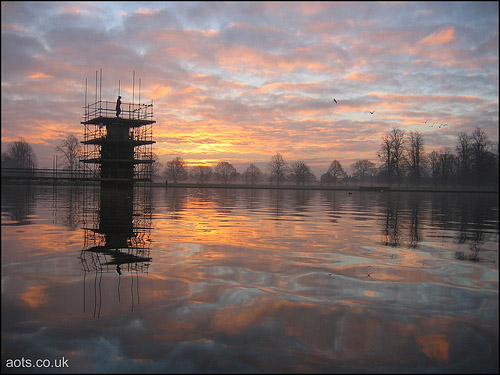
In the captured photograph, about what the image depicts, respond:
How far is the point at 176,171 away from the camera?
128750 millimetres

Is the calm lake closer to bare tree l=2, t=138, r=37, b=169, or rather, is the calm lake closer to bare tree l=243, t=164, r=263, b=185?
bare tree l=2, t=138, r=37, b=169

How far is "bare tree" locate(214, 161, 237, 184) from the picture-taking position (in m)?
145

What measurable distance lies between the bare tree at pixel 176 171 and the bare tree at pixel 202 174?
10.8 metres

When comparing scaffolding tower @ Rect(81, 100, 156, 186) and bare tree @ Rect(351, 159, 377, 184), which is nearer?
scaffolding tower @ Rect(81, 100, 156, 186)

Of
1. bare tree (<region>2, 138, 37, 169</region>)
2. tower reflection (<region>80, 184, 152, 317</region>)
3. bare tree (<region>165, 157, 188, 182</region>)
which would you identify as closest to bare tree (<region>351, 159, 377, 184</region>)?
bare tree (<region>165, 157, 188, 182</region>)

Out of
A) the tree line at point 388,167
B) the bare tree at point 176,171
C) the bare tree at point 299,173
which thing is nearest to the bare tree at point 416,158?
the tree line at point 388,167

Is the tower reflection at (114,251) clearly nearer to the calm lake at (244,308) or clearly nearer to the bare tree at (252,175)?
the calm lake at (244,308)

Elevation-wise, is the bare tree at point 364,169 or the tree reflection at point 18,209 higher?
the bare tree at point 364,169

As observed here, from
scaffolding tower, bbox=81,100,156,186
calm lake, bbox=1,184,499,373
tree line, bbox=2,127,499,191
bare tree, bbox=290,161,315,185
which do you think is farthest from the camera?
bare tree, bbox=290,161,315,185

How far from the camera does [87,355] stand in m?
3.46

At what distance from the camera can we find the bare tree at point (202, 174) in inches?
5581

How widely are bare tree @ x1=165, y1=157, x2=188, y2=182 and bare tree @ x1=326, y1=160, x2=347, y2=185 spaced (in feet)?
185

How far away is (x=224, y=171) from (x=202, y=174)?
9.56 metres

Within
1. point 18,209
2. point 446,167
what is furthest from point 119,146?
point 446,167
